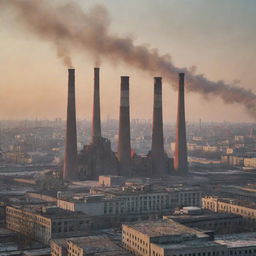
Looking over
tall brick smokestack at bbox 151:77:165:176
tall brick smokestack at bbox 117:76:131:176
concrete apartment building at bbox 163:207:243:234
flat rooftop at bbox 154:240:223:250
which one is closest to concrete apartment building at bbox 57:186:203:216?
concrete apartment building at bbox 163:207:243:234

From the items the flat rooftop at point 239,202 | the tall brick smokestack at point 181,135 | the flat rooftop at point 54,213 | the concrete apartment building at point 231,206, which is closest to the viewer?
the flat rooftop at point 54,213

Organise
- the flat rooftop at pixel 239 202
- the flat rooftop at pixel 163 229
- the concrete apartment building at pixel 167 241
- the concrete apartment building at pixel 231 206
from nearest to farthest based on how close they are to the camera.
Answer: the concrete apartment building at pixel 167 241 → the flat rooftop at pixel 163 229 → the concrete apartment building at pixel 231 206 → the flat rooftop at pixel 239 202

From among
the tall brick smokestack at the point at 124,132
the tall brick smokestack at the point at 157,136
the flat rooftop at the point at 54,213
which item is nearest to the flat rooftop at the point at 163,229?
the flat rooftop at the point at 54,213

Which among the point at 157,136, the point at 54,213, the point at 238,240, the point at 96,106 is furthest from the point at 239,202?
the point at 96,106

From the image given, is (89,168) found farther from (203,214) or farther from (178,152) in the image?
(203,214)

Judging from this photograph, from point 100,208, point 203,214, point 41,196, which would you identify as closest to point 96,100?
point 41,196

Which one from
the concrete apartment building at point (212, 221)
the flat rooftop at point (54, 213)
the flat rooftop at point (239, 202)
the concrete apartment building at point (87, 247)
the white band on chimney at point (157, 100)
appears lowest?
the concrete apartment building at point (87, 247)

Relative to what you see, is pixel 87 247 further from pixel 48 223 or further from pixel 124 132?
pixel 124 132

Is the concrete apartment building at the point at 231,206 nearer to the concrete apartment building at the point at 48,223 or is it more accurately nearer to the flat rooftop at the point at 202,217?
the flat rooftop at the point at 202,217
